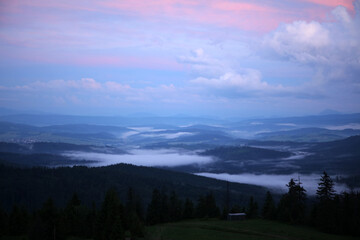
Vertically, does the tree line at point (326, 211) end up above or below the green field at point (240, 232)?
above

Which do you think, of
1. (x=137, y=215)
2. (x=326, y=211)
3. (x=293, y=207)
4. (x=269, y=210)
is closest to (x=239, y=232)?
(x=293, y=207)

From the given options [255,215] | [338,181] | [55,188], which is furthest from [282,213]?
[338,181]

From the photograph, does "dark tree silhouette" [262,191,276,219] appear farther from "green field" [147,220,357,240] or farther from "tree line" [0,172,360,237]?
"green field" [147,220,357,240]

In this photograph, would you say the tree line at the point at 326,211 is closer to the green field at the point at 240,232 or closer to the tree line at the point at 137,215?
the tree line at the point at 137,215

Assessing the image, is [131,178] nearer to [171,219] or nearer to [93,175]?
[93,175]

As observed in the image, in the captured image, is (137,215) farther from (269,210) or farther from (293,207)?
(293,207)

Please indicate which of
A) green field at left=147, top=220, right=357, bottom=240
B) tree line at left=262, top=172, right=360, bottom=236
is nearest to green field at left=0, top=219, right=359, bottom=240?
green field at left=147, top=220, right=357, bottom=240

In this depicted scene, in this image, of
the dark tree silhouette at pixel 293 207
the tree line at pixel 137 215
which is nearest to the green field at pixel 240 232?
the tree line at pixel 137 215

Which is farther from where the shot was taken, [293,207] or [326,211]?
[293,207]

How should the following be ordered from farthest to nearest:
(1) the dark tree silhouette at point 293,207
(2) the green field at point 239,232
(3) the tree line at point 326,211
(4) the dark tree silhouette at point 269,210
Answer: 1. (4) the dark tree silhouette at point 269,210
2. (1) the dark tree silhouette at point 293,207
3. (3) the tree line at point 326,211
4. (2) the green field at point 239,232
